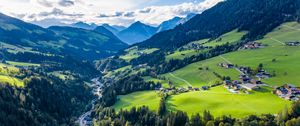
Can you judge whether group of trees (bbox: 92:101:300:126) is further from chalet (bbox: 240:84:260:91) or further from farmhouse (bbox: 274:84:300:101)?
chalet (bbox: 240:84:260:91)

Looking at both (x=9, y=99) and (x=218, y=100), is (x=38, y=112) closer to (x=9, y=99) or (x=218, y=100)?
(x=9, y=99)

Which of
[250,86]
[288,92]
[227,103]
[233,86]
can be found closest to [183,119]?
[227,103]

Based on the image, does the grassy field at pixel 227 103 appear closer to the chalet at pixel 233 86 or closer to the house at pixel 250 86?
the house at pixel 250 86

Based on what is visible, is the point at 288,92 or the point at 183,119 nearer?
the point at 183,119

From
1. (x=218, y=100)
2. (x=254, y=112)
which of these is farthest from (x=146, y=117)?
(x=254, y=112)

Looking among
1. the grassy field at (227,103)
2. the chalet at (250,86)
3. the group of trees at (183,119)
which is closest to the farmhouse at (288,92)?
the grassy field at (227,103)

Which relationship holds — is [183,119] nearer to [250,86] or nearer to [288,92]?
[250,86]
